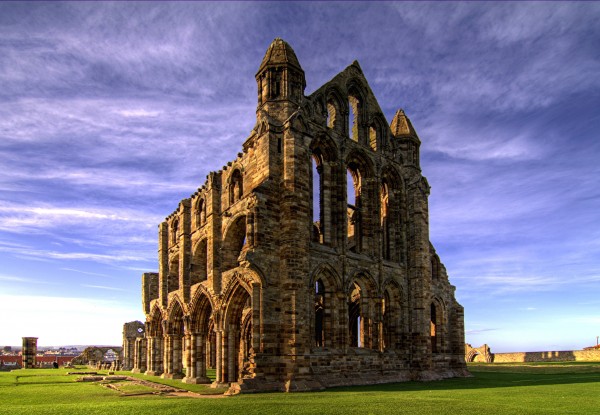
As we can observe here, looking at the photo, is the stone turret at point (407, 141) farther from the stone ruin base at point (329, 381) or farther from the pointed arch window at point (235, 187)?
the stone ruin base at point (329, 381)

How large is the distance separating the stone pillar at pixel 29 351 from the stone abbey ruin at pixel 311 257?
25.7 m

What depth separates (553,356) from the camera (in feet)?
147

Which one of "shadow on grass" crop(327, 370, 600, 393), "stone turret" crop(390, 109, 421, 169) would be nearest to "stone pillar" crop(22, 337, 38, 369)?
"shadow on grass" crop(327, 370, 600, 393)

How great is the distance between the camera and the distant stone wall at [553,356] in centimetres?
4175

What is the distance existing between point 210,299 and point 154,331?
12779 millimetres

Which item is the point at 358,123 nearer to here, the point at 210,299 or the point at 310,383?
the point at 210,299

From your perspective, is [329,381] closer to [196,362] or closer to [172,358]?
[196,362]

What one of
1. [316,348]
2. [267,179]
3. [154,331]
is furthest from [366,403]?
[154,331]

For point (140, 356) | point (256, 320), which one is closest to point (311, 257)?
point (256, 320)

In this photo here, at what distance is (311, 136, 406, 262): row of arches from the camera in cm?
2286

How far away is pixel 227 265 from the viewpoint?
80.3 ft

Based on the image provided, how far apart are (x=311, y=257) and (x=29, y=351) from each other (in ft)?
139

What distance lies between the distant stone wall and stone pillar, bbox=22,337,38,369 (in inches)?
1876

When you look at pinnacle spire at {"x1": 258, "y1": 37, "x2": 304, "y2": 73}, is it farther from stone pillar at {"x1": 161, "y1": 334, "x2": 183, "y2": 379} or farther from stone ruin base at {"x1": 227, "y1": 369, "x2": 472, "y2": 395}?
stone pillar at {"x1": 161, "y1": 334, "x2": 183, "y2": 379}
